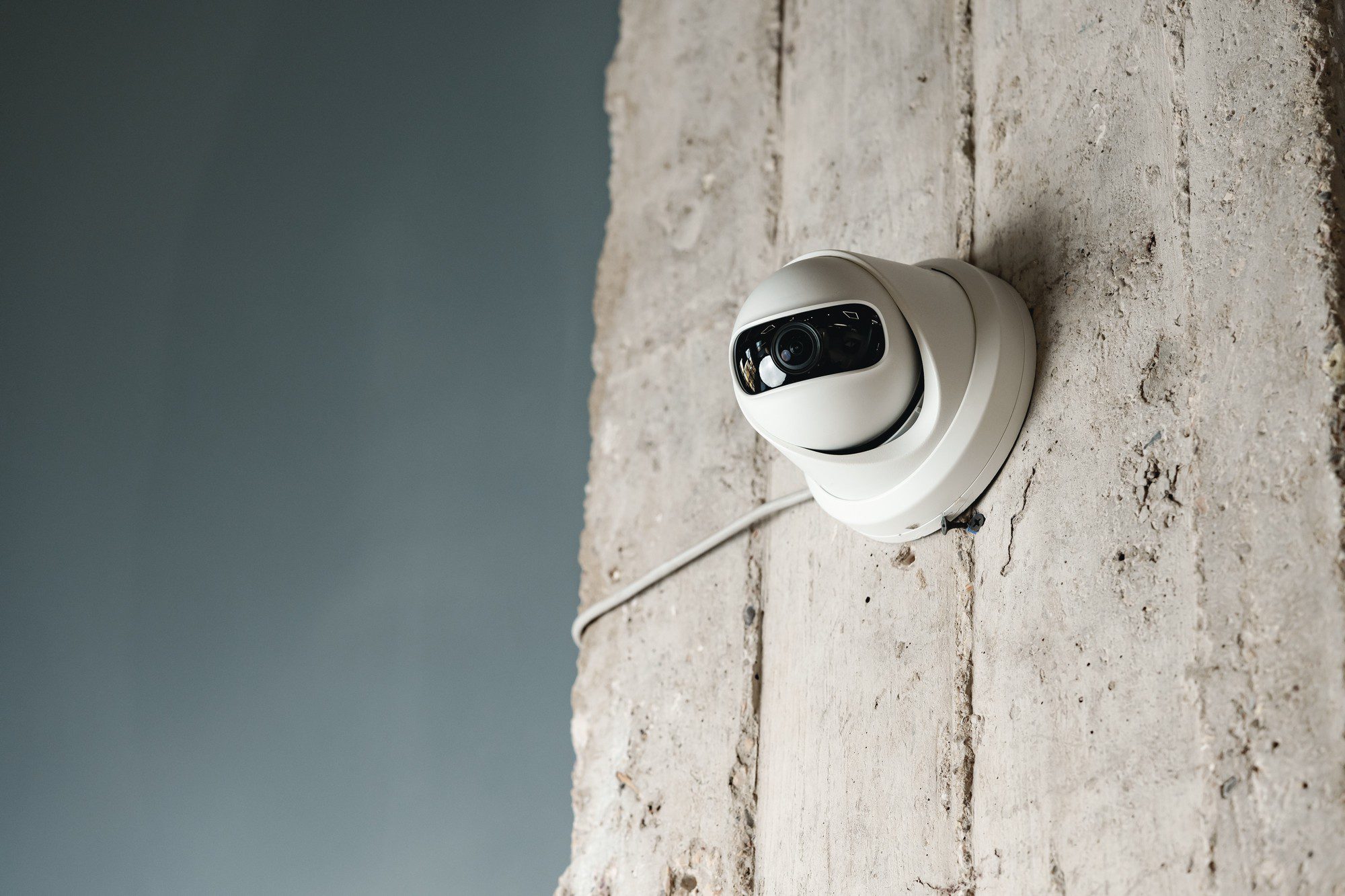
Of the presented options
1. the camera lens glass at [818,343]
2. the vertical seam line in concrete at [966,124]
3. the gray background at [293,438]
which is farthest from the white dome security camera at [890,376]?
the gray background at [293,438]

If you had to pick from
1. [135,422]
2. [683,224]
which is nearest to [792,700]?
[683,224]

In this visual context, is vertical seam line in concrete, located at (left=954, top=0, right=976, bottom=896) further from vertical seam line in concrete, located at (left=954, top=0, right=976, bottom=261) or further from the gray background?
the gray background

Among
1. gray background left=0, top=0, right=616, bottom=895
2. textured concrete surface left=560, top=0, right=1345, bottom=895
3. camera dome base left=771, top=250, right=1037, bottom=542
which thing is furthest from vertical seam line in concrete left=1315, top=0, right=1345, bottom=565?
gray background left=0, top=0, right=616, bottom=895

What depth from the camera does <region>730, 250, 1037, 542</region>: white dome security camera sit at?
0.67 m

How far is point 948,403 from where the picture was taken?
0.69 meters

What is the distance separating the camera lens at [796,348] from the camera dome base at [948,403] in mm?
68

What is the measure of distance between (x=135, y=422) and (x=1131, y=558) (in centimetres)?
117

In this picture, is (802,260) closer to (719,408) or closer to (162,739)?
(719,408)

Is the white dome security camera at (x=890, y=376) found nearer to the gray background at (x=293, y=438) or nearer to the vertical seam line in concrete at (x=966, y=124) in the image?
the vertical seam line in concrete at (x=966, y=124)

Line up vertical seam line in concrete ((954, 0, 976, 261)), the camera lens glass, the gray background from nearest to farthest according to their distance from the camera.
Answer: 1. the camera lens glass
2. vertical seam line in concrete ((954, 0, 976, 261))
3. the gray background

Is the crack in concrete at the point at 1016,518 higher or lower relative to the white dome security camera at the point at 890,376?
lower

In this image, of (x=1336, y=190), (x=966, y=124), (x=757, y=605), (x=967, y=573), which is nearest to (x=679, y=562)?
(x=757, y=605)

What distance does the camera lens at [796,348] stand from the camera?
67 cm

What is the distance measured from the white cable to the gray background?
0.13 metres
